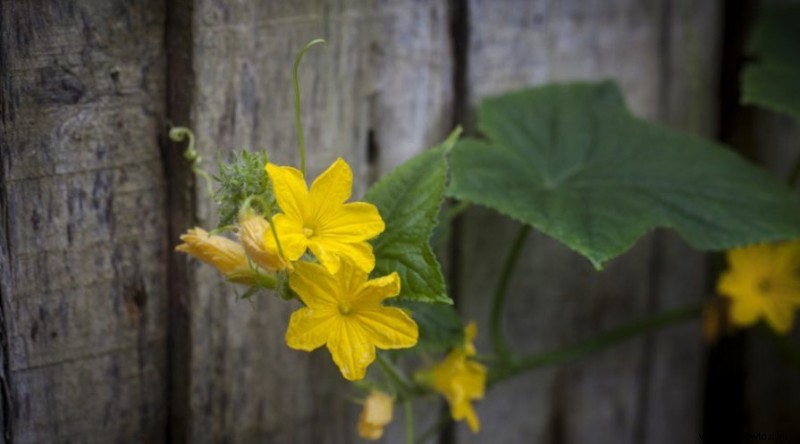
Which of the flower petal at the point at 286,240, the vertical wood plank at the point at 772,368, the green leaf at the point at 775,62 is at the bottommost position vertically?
the vertical wood plank at the point at 772,368

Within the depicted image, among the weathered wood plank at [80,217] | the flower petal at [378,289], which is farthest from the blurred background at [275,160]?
the flower petal at [378,289]

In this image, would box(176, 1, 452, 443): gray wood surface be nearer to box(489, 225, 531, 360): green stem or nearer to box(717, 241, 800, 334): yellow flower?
box(489, 225, 531, 360): green stem

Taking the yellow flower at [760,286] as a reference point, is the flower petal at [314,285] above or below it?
above

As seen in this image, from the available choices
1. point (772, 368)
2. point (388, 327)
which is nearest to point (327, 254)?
point (388, 327)

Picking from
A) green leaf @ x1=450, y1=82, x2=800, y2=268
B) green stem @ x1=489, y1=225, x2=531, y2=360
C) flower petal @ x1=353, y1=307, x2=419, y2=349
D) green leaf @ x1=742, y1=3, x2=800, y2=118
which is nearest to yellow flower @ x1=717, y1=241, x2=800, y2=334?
green leaf @ x1=450, y1=82, x2=800, y2=268

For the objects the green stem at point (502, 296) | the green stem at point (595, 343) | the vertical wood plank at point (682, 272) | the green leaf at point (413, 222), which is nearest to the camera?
the green leaf at point (413, 222)

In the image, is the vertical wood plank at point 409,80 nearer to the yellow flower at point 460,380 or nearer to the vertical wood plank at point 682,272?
the yellow flower at point 460,380
